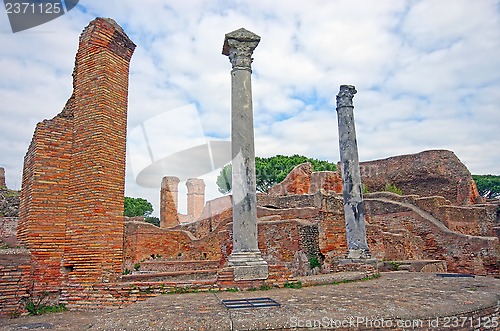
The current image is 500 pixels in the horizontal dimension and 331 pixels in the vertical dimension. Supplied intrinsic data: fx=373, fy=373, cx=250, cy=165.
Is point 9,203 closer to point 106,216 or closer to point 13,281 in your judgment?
point 13,281

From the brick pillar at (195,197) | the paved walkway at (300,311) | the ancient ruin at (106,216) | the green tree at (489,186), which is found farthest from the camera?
the green tree at (489,186)

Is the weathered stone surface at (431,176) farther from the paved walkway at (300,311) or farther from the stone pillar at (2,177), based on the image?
the stone pillar at (2,177)

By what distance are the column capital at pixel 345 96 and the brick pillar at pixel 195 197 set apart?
106ft

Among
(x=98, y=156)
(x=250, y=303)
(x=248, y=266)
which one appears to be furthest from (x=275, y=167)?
(x=250, y=303)

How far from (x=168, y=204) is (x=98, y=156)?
23.1 m

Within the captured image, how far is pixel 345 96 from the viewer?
11.6 meters

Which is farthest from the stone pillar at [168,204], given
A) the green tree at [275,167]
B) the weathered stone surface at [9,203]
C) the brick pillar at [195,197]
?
the weathered stone surface at [9,203]

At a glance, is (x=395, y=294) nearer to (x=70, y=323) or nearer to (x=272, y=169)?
(x=70, y=323)

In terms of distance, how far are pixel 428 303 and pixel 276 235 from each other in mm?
8853

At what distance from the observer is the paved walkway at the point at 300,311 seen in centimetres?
404

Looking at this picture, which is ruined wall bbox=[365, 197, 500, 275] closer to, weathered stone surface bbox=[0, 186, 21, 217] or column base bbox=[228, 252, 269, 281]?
column base bbox=[228, 252, 269, 281]

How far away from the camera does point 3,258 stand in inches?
283

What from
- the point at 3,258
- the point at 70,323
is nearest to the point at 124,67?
the point at 3,258

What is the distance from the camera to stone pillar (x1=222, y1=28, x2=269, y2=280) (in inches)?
289
